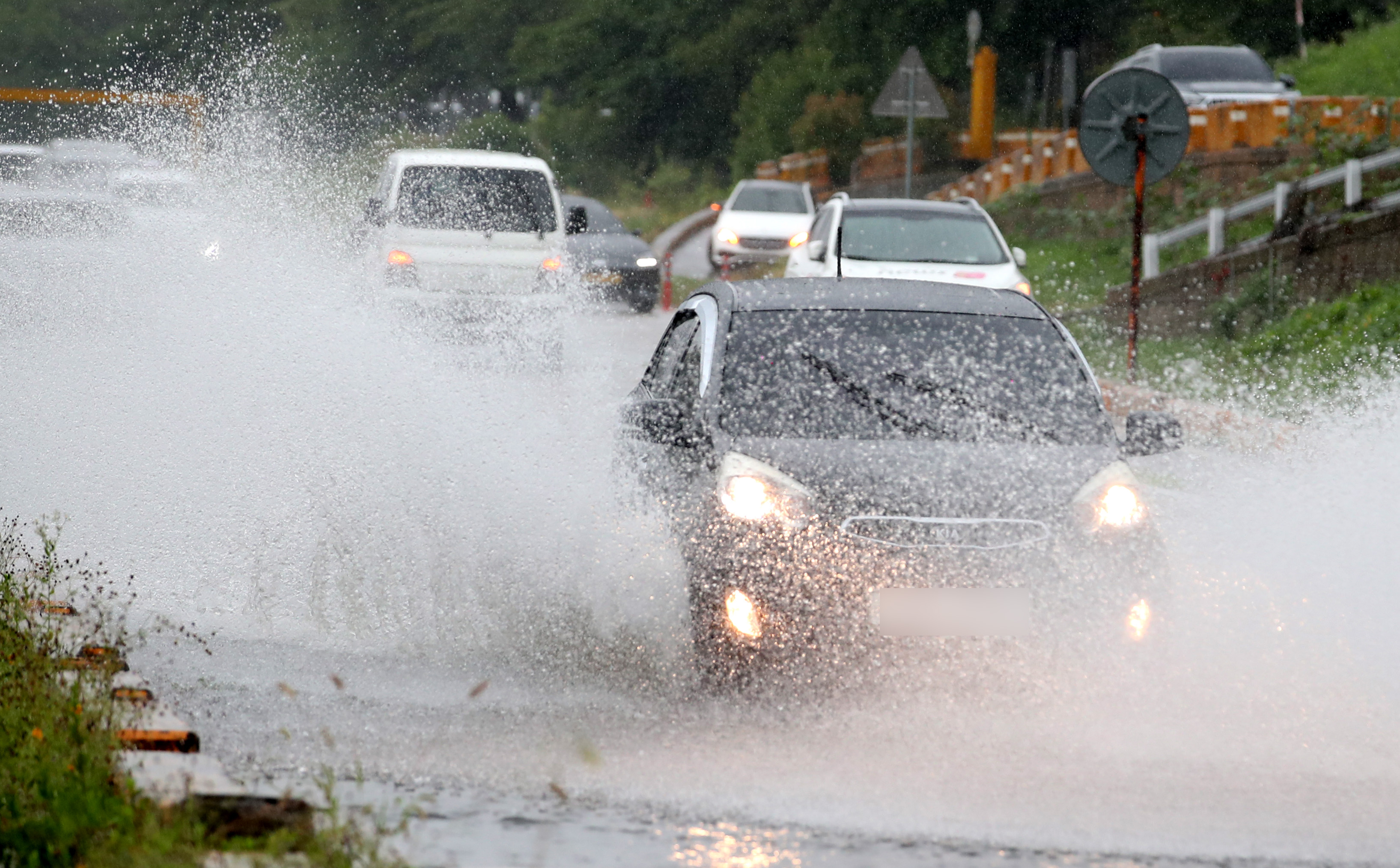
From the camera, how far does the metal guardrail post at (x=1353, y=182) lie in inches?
731

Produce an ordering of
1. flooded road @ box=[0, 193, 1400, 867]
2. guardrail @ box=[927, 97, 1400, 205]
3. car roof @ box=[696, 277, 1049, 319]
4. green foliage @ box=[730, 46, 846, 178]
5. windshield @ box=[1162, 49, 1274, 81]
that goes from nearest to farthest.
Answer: flooded road @ box=[0, 193, 1400, 867] → car roof @ box=[696, 277, 1049, 319] → guardrail @ box=[927, 97, 1400, 205] → windshield @ box=[1162, 49, 1274, 81] → green foliage @ box=[730, 46, 846, 178]

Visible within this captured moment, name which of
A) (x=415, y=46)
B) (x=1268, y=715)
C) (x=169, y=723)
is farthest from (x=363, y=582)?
(x=415, y=46)

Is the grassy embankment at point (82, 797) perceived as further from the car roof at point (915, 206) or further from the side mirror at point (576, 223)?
the car roof at point (915, 206)

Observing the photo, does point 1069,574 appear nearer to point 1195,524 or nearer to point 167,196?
point 1195,524

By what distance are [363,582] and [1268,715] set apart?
3.62m

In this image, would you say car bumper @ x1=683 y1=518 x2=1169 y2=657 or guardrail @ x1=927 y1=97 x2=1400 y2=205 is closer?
car bumper @ x1=683 y1=518 x2=1169 y2=657

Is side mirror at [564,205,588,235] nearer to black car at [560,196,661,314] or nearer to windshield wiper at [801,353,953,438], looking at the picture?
black car at [560,196,661,314]

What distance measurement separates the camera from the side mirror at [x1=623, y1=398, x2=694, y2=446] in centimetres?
642

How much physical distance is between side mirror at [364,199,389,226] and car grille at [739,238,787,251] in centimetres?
1376

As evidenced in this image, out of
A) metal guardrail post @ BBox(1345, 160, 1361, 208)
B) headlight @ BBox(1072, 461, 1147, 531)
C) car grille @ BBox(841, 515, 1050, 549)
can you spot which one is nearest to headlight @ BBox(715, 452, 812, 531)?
car grille @ BBox(841, 515, 1050, 549)

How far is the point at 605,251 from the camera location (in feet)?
80.0

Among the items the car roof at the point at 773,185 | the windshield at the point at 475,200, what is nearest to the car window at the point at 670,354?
the windshield at the point at 475,200

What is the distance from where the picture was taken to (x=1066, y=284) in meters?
23.1

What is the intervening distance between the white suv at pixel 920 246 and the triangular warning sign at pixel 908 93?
6803mm
